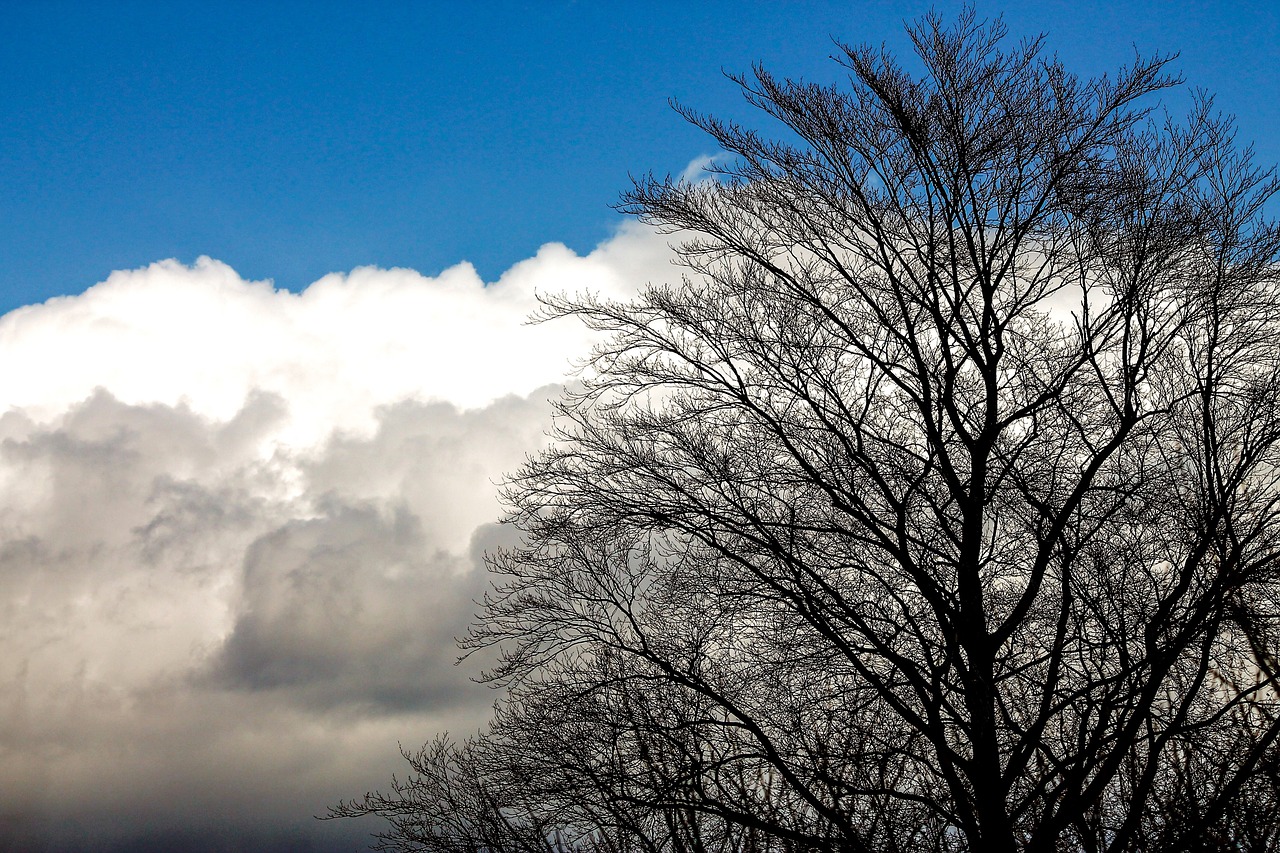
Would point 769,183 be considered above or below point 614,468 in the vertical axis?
above

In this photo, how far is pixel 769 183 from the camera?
10766mm

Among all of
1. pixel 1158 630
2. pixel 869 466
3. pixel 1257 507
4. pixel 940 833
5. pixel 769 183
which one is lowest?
pixel 940 833

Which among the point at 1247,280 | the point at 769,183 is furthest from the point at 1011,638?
the point at 769,183

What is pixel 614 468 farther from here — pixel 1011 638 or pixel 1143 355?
pixel 1143 355

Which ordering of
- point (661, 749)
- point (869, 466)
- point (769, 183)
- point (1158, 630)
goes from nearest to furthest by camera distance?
point (1158, 630), point (869, 466), point (769, 183), point (661, 749)

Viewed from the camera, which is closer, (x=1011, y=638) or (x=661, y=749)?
(x=1011, y=638)

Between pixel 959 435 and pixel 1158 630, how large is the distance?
93.2 inches

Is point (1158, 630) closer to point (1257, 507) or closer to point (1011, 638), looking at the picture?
point (1011, 638)

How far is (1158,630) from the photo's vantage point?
8.99 m

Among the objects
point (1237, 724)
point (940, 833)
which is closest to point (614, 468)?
point (940, 833)

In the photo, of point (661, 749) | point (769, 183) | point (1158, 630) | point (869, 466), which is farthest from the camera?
point (661, 749)

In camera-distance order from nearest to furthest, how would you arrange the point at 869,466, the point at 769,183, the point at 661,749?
the point at 869,466 < the point at 769,183 < the point at 661,749

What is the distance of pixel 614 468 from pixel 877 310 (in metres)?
2.98

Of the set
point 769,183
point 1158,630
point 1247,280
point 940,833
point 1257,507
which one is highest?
point 769,183
